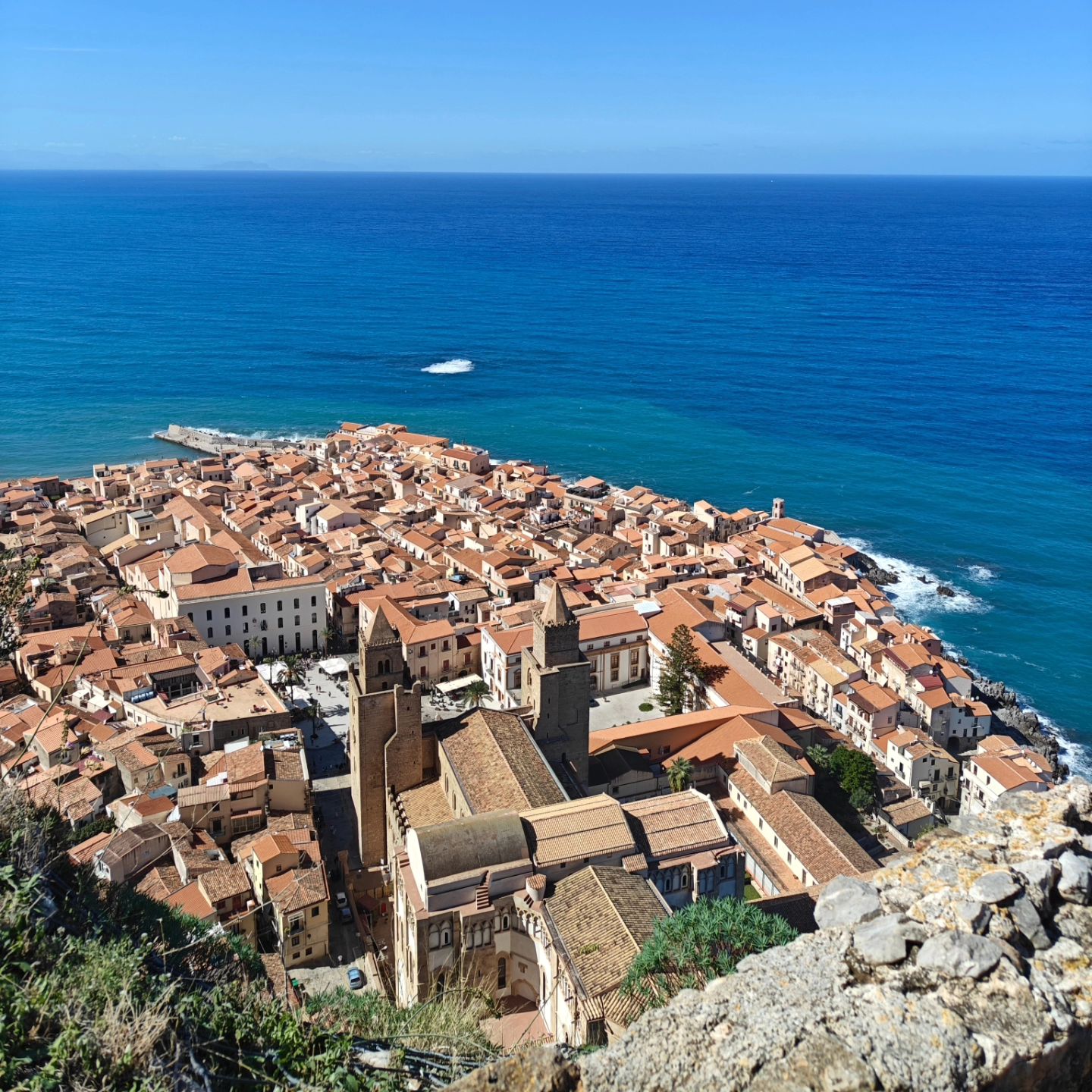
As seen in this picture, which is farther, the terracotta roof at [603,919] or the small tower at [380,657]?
the small tower at [380,657]

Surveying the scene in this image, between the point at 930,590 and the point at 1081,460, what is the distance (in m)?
27.6

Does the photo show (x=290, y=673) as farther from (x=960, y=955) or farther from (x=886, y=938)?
(x=960, y=955)

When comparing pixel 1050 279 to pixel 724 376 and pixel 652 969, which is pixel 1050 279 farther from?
pixel 652 969

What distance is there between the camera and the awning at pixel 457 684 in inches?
1507

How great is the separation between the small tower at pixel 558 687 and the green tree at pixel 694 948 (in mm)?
9796

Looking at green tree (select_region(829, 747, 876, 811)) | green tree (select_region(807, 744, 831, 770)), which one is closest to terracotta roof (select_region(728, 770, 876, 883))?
green tree (select_region(829, 747, 876, 811))

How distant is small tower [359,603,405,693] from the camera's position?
85.8 feet

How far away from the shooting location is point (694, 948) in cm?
1722

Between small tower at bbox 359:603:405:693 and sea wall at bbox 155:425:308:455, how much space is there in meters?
49.1

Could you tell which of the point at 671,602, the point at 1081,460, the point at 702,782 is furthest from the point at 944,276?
the point at 702,782

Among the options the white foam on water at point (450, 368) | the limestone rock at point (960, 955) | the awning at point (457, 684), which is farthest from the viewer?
the white foam on water at point (450, 368)

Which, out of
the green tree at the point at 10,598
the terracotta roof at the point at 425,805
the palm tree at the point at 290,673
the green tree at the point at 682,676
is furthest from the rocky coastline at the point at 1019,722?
the green tree at the point at 10,598

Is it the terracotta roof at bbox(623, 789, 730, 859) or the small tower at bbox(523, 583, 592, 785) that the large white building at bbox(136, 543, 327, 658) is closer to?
the small tower at bbox(523, 583, 592, 785)

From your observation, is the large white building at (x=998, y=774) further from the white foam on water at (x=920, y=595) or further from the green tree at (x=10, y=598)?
the green tree at (x=10, y=598)
